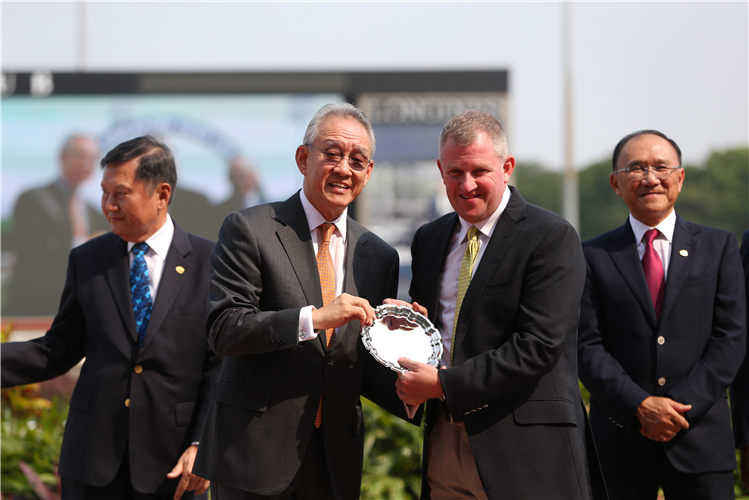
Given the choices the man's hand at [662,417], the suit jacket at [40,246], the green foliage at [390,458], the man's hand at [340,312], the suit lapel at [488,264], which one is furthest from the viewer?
the suit jacket at [40,246]

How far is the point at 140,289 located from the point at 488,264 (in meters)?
1.89

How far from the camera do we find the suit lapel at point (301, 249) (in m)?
2.93

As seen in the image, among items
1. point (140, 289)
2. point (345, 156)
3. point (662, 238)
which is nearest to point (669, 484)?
point (662, 238)

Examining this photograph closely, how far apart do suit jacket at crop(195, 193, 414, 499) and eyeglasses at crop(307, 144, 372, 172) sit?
30 centimetres

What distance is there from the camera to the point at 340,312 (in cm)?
269

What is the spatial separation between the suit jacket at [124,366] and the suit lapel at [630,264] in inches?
89.2

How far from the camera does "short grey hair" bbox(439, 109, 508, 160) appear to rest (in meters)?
2.92

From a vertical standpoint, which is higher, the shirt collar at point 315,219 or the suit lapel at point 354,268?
the shirt collar at point 315,219

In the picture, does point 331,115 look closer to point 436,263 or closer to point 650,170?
point 436,263

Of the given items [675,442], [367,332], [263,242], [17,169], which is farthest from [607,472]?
[17,169]

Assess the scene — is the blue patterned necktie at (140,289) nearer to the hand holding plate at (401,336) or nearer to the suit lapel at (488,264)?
the hand holding plate at (401,336)

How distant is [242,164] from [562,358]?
13.6m

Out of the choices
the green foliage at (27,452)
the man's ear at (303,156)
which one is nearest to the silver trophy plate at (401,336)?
the man's ear at (303,156)

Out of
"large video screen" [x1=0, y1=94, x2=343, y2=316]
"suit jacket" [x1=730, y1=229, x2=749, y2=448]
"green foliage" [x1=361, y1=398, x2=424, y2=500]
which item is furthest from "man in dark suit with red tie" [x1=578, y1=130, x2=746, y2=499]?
"large video screen" [x1=0, y1=94, x2=343, y2=316]
